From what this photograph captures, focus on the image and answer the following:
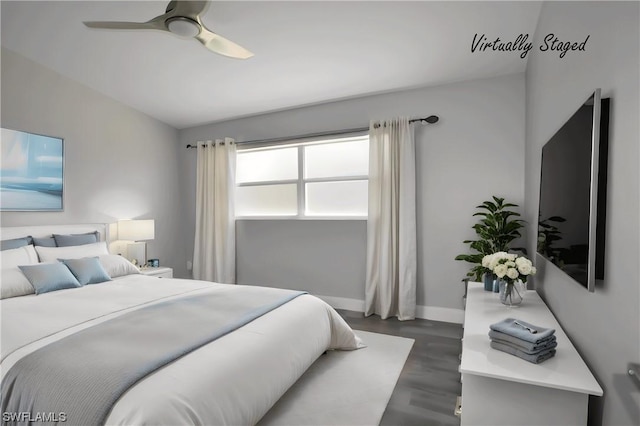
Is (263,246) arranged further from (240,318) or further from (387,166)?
(240,318)

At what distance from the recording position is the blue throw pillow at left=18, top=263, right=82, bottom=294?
2.72 meters

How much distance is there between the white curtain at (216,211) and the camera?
15.5 feet

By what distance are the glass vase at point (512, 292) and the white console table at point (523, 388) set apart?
0.56m

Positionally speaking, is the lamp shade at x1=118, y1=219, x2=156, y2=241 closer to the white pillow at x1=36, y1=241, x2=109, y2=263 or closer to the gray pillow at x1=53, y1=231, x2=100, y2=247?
the gray pillow at x1=53, y1=231, x2=100, y2=247

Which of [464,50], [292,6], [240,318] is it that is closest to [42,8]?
[292,6]

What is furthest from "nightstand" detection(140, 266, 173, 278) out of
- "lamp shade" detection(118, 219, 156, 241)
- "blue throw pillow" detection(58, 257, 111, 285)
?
"blue throw pillow" detection(58, 257, 111, 285)

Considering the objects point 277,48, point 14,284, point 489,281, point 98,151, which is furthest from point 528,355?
point 98,151

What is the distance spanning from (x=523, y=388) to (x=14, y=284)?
11.3 feet

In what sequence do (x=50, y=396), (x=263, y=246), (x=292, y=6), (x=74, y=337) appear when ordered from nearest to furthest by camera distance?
(x=50, y=396) < (x=74, y=337) < (x=292, y=6) < (x=263, y=246)

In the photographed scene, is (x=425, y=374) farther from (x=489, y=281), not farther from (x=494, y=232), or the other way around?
(x=494, y=232)

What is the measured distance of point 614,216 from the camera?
3.74 ft

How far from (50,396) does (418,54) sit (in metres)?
3.46

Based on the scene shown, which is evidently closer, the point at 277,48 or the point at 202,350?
the point at 202,350

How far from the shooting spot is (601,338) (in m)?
1.26
